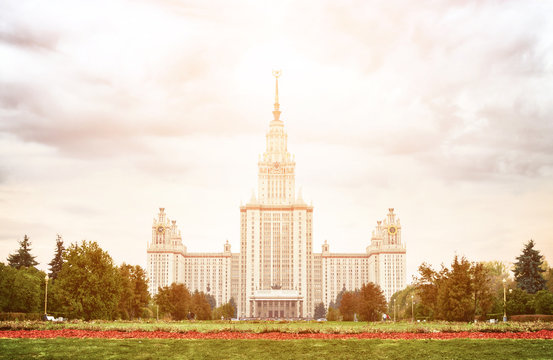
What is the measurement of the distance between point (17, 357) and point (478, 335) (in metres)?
21.4

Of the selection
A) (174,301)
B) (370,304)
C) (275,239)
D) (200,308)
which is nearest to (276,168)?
(275,239)

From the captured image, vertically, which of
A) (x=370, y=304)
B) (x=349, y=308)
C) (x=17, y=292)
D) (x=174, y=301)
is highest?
(x=17, y=292)

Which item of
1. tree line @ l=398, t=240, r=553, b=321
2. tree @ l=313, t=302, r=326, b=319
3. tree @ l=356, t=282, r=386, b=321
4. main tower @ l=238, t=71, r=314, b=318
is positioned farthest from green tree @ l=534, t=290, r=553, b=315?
main tower @ l=238, t=71, r=314, b=318

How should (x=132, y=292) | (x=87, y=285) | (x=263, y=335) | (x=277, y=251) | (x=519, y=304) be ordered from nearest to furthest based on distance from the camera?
(x=263, y=335), (x=87, y=285), (x=519, y=304), (x=132, y=292), (x=277, y=251)

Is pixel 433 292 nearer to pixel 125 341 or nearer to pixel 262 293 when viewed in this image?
pixel 125 341

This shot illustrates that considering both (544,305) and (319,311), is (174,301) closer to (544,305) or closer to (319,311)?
(544,305)

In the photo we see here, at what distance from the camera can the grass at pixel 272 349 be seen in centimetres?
2642

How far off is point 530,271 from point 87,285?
Result: 49.5m

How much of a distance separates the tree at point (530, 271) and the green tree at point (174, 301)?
138ft

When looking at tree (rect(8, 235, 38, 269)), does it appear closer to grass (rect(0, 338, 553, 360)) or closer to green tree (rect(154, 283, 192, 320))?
green tree (rect(154, 283, 192, 320))

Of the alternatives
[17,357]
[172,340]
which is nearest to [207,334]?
[172,340]

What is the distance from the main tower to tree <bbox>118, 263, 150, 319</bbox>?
110706mm

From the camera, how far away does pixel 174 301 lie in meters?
85.8

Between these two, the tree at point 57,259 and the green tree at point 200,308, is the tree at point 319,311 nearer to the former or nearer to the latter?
the green tree at point 200,308
